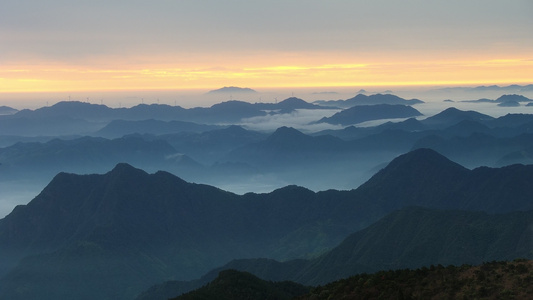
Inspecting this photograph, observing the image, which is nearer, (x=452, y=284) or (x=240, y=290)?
(x=452, y=284)

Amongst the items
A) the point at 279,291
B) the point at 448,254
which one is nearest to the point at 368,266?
the point at 448,254

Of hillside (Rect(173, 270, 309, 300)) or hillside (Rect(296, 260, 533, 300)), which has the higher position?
hillside (Rect(296, 260, 533, 300))

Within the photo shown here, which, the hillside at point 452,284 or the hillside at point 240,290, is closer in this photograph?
the hillside at point 452,284

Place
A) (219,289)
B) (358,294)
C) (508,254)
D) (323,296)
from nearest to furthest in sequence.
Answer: (358,294) < (323,296) < (219,289) < (508,254)

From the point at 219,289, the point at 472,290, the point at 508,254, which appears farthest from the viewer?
the point at 508,254

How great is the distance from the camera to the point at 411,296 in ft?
218

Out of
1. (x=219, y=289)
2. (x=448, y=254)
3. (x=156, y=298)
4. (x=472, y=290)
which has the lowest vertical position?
(x=156, y=298)

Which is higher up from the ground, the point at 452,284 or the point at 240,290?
the point at 452,284

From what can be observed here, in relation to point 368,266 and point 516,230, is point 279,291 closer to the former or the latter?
point 368,266

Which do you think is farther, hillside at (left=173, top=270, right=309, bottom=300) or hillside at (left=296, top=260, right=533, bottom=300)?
hillside at (left=173, top=270, right=309, bottom=300)

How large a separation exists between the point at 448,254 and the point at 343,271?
34.3 meters

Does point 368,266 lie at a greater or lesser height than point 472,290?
lesser

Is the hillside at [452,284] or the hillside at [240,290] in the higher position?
the hillside at [452,284]

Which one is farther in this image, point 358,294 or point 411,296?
point 358,294
